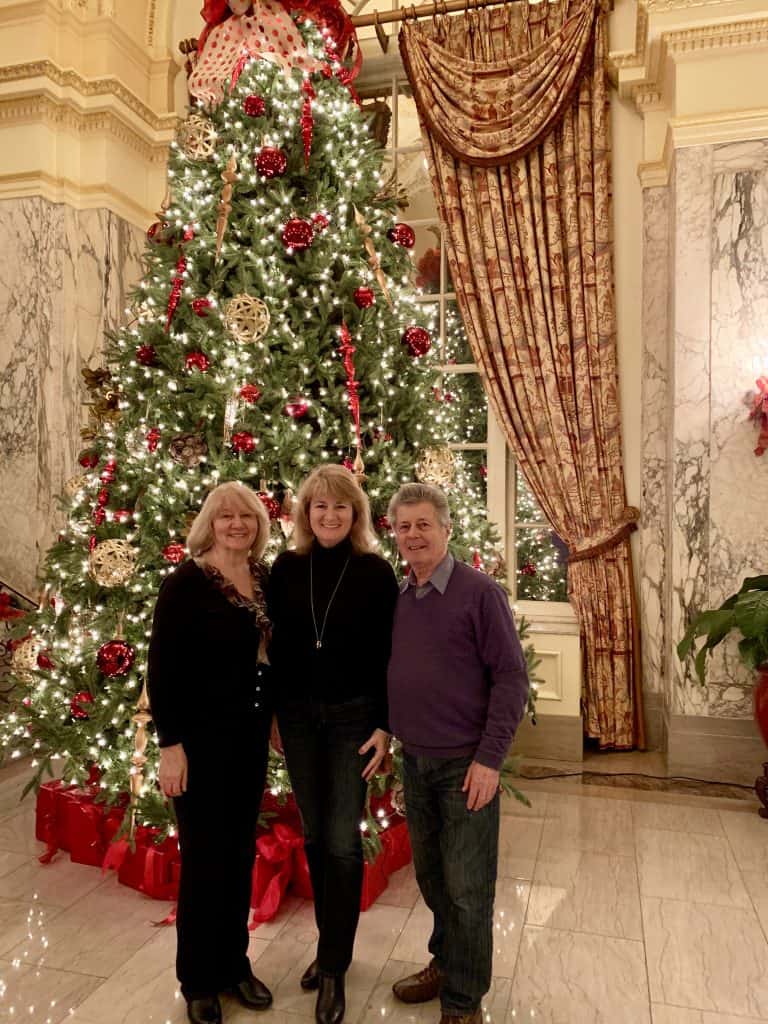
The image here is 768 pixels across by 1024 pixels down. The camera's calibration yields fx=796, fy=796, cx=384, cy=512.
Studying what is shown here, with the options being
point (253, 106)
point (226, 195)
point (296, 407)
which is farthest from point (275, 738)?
point (253, 106)

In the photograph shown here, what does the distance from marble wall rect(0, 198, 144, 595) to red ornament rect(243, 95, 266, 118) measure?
99.8 inches

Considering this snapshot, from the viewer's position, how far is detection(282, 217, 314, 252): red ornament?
10.6ft

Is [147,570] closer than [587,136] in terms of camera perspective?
Yes

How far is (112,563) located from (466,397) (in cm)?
321

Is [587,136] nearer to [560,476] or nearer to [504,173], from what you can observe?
[504,173]

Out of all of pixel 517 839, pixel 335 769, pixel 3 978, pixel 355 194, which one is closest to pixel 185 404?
pixel 355 194

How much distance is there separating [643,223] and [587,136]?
66cm

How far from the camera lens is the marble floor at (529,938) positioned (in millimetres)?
2352

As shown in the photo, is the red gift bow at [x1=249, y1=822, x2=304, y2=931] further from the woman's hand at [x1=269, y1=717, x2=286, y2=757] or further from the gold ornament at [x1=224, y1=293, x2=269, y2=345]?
the gold ornament at [x1=224, y1=293, x2=269, y2=345]

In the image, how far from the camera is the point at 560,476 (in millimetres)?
5031

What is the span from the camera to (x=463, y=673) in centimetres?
202

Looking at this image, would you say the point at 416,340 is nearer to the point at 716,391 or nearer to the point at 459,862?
the point at 716,391

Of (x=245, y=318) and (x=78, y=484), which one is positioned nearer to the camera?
(x=245, y=318)

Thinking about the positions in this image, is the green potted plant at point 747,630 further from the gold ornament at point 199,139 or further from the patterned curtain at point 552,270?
the gold ornament at point 199,139
